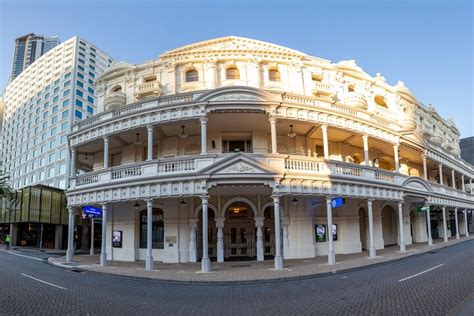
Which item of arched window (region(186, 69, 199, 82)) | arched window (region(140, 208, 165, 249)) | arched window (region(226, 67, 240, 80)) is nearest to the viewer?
arched window (region(140, 208, 165, 249))

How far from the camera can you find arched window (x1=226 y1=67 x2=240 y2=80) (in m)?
24.2

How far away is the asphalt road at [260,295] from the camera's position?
850 centimetres

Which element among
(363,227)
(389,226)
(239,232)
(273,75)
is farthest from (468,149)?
(239,232)

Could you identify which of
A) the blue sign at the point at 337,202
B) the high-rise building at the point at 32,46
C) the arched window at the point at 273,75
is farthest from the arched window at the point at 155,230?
the high-rise building at the point at 32,46

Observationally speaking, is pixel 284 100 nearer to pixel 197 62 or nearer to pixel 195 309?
pixel 197 62

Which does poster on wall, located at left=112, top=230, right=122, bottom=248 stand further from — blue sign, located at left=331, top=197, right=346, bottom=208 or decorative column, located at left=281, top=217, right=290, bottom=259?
blue sign, located at left=331, top=197, right=346, bottom=208

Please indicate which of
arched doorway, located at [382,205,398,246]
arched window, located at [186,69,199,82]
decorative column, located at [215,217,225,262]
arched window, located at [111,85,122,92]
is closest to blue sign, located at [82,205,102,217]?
decorative column, located at [215,217,225,262]

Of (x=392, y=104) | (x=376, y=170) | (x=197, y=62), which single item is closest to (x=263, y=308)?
(x=376, y=170)

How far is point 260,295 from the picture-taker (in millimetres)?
10617

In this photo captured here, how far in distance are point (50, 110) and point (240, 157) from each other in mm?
71479

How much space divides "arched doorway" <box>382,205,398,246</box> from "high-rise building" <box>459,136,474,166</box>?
53.3 metres

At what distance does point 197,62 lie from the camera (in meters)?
24.2

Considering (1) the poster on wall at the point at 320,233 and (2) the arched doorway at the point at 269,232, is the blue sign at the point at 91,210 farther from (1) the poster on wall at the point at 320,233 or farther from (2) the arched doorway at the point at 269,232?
(1) the poster on wall at the point at 320,233

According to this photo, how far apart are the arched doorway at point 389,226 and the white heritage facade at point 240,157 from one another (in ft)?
0.40
